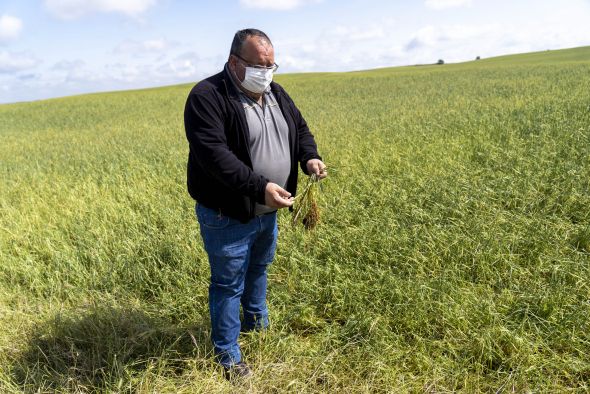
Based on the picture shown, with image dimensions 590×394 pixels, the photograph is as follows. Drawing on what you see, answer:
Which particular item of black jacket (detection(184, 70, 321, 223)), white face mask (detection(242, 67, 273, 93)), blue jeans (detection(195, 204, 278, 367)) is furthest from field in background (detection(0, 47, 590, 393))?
white face mask (detection(242, 67, 273, 93))

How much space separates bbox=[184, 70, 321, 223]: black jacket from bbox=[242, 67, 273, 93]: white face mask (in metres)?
0.08

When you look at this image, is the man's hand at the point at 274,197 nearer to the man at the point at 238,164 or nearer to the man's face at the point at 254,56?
the man at the point at 238,164

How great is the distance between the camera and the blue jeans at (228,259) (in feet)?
6.99

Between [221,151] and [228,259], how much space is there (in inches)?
25.0

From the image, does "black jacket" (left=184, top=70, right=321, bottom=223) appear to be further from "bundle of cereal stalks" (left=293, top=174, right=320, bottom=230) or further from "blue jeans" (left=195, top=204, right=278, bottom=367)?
"bundle of cereal stalks" (left=293, top=174, right=320, bottom=230)

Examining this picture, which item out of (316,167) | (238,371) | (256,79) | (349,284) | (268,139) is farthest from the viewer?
(349,284)

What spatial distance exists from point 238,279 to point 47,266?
234cm

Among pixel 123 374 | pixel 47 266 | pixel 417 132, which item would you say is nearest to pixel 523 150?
pixel 417 132

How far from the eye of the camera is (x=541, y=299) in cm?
255

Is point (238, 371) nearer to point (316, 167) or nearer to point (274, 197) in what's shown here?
A: point (274, 197)

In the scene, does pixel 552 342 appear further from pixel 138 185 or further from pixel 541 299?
pixel 138 185

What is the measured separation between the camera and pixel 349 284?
2953mm

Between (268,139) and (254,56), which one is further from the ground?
(254,56)

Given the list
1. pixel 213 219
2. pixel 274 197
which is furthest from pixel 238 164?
pixel 213 219
